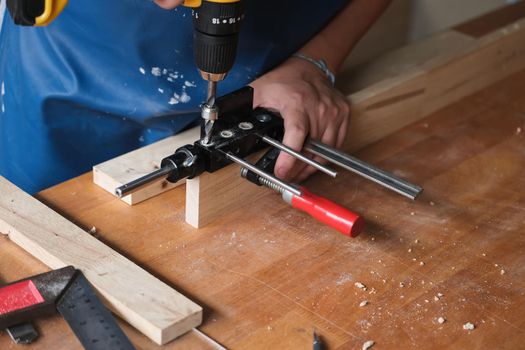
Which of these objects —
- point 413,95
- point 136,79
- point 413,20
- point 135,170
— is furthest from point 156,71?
point 413,20

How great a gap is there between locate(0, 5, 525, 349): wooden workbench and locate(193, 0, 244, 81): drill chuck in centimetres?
30

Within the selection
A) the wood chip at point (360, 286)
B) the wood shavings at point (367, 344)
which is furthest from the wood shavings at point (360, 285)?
the wood shavings at point (367, 344)

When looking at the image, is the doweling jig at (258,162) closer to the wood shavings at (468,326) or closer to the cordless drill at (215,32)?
the cordless drill at (215,32)

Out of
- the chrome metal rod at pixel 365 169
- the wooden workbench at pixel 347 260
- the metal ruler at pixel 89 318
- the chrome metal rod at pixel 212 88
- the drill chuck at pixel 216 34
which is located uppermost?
the drill chuck at pixel 216 34

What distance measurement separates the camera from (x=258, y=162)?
4.71 ft

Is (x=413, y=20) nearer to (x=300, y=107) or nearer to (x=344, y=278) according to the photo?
(x=300, y=107)

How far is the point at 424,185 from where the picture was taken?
5.08 feet

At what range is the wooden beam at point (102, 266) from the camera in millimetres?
1111

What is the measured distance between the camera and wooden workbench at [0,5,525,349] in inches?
45.6

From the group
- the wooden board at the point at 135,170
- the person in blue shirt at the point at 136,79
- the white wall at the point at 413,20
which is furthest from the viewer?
the white wall at the point at 413,20

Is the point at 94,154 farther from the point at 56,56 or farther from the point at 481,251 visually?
the point at 481,251

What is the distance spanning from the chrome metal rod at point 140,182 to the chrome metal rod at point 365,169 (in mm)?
311

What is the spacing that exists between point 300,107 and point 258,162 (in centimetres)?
16

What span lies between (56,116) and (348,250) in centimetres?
72
